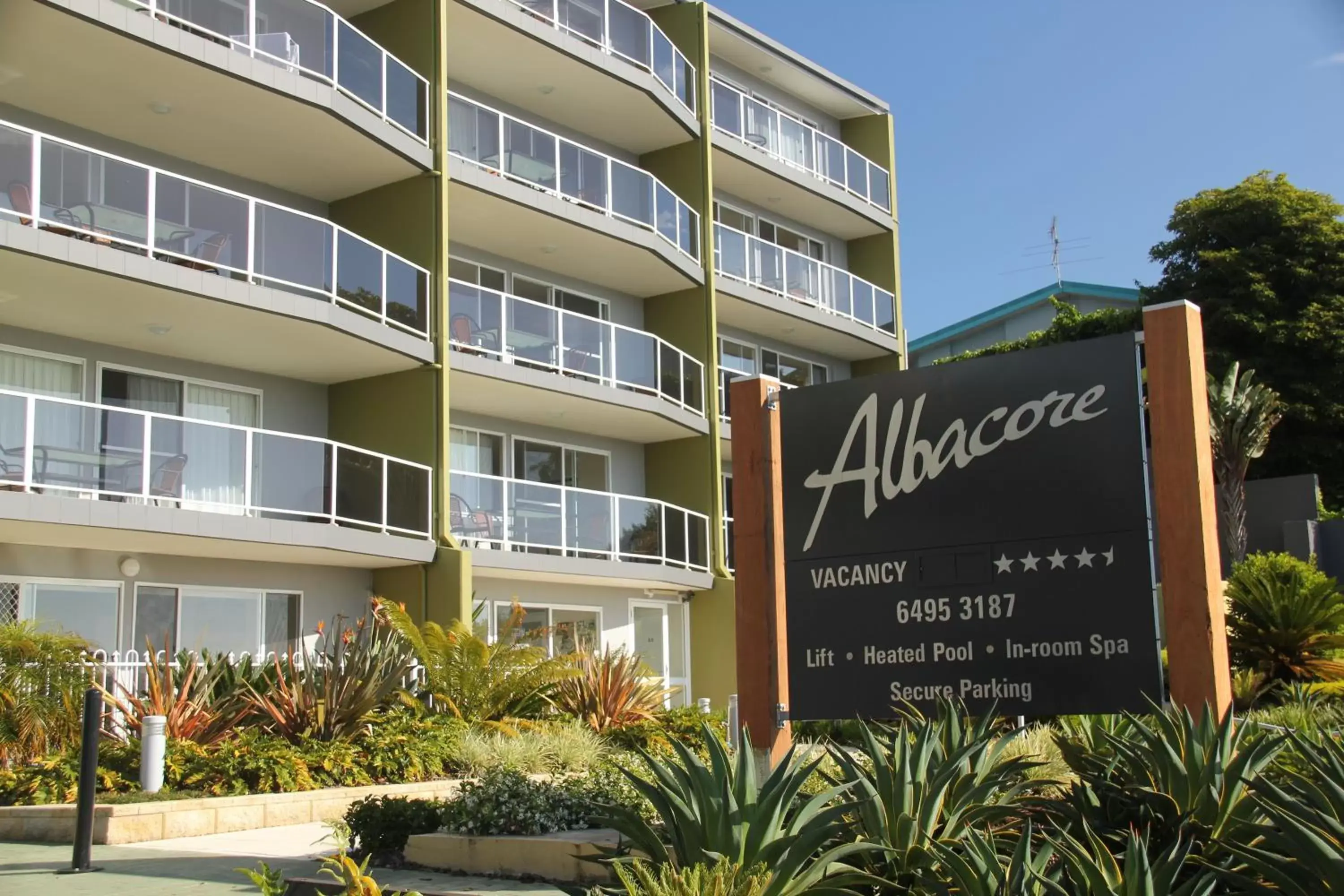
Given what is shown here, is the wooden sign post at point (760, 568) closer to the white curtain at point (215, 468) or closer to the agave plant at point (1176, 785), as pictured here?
the agave plant at point (1176, 785)

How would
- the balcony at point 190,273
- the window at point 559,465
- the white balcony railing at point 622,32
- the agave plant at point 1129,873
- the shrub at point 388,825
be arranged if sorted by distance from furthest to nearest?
the window at point 559,465 → the white balcony railing at point 622,32 → the balcony at point 190,273 → the shrub at point 388,825 → the agave plant at point 1129,873

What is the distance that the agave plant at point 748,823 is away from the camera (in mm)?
6527

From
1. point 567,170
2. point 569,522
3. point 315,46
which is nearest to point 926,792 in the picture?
point 315,46

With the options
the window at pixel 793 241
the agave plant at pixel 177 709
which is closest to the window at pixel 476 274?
the window at pixel 793 241

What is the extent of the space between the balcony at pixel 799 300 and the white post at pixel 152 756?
1811cm

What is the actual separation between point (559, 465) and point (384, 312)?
22.1ft

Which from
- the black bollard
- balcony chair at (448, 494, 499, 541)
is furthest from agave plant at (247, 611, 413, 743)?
balcony chair at (448, 494, 499, 541)

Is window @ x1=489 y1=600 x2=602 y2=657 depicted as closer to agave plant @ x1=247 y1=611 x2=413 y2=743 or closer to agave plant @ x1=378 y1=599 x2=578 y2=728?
agave plant @ x1=378 y1=599 x2=578 y2=728

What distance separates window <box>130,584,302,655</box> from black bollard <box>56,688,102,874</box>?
7.23 metres

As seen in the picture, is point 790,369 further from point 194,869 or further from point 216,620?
point 194,869

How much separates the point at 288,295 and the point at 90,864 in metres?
10.3

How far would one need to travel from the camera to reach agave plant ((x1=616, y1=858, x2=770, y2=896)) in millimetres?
6109

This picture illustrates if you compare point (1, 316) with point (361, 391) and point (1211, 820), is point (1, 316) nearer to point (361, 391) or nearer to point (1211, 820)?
point (361, 391)

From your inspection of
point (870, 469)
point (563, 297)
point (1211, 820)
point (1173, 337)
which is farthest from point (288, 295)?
point (1211, 820)
